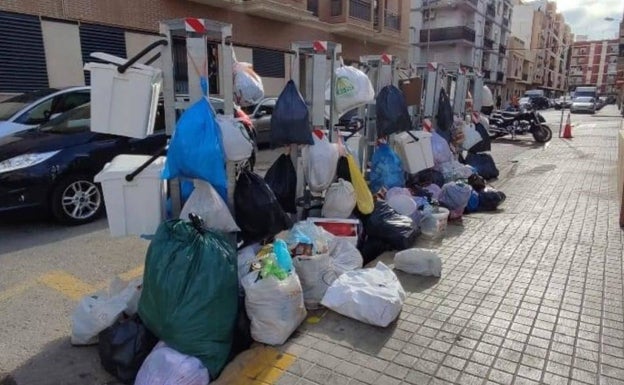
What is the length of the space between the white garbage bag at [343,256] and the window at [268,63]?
1465cm

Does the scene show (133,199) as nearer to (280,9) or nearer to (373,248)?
(373,248)

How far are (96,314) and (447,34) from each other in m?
41.8

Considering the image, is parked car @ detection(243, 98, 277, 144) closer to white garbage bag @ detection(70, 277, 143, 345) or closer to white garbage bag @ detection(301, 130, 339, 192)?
white garbage bag @ detection(301, 130, 339, 192)

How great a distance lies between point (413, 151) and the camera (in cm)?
573

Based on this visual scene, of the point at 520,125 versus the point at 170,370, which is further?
the point at 520,125

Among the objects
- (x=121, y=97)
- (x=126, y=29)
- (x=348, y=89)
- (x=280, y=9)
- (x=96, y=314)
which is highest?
(x=280, y=9)

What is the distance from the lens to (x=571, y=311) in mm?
3025

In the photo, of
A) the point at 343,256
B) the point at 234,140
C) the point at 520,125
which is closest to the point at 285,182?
the point at 343,256

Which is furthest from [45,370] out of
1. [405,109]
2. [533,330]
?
[405,109]

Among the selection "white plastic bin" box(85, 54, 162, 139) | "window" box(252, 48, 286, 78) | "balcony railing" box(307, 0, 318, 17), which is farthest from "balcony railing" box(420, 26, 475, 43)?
"white plastic bin" box(85, 54, 162, 139)

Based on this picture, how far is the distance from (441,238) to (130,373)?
328 cm

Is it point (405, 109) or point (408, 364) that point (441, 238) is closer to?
point (405, 109)

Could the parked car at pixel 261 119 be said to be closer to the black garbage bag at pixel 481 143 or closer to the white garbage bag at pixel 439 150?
the black garbage bag at pixel 481 143

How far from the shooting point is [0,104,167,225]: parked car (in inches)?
186
